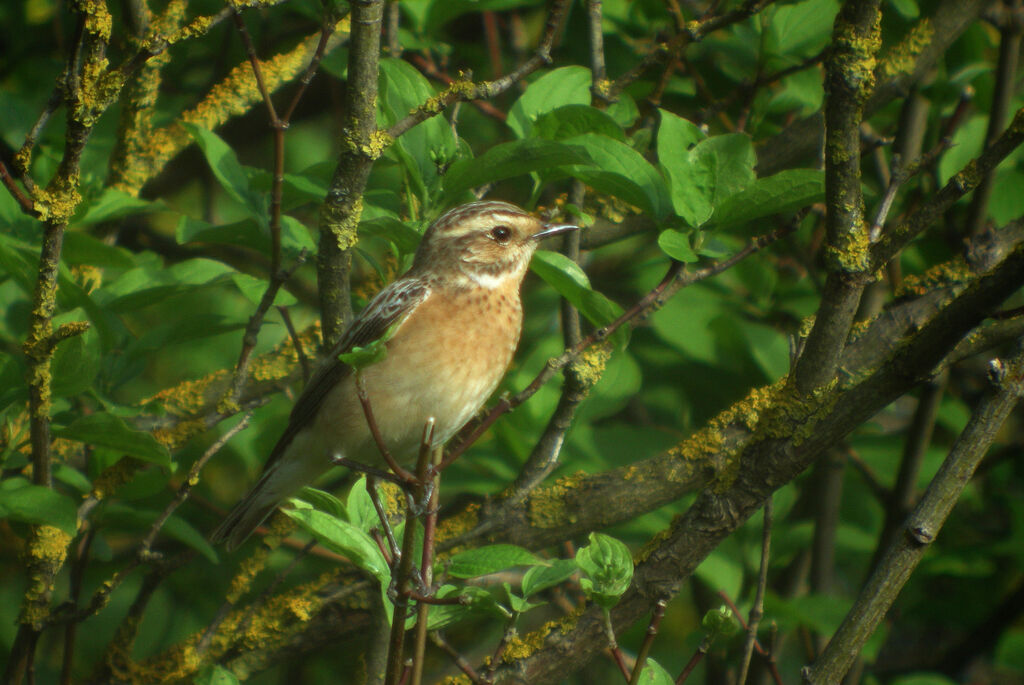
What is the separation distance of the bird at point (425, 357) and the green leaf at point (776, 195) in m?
0.85

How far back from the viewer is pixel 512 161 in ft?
9.52

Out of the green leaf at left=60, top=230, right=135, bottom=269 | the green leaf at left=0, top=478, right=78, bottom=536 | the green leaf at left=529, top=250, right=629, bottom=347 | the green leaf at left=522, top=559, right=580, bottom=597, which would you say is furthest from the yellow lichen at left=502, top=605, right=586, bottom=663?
the green leaf at left=60, top=230, right=135, bottom=269

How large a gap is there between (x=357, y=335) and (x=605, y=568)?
5.31 feet

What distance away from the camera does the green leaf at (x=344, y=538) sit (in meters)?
2.34

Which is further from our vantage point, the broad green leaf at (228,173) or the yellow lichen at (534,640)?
the broad green leaf at (228,173)

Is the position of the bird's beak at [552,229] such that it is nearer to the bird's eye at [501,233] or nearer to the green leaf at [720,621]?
the bird's eye at [501,233]

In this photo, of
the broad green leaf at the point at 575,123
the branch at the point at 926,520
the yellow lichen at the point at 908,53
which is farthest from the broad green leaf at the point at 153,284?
the yellow lichen at the point at 908,53

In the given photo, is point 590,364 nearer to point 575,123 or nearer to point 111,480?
point 575,123

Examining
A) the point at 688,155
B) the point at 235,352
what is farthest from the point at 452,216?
the point at 235,352

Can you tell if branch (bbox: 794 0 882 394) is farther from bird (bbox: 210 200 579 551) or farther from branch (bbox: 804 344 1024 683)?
bird (bbox: 210 200 579 551)

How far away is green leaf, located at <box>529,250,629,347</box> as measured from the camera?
2920 millimetres

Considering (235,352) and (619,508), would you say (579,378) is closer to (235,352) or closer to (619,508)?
(619,508)

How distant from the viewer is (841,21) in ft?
8.16

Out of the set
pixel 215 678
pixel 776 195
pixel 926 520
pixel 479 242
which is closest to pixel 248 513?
pixel 215 678
